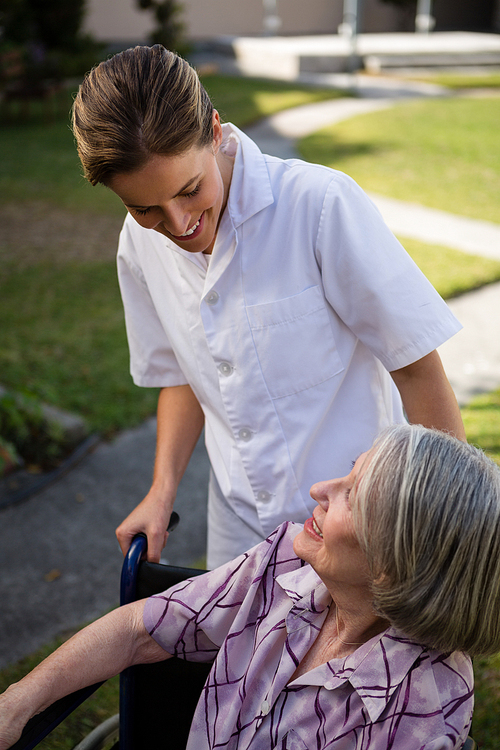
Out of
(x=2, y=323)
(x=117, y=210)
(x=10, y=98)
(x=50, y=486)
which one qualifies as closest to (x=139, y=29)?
(x=10, y=98)

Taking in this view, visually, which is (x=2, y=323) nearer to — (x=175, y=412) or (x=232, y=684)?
(x=175, y=412)

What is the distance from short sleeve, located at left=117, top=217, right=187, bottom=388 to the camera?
1.81m

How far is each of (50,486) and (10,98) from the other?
11.7 metres

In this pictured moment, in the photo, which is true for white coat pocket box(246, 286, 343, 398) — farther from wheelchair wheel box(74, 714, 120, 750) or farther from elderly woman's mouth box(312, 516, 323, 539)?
wheelchair wheel box(74, 714, 120, 750)

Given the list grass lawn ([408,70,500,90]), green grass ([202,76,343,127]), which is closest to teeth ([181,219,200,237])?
green grass ([202,76,343,127])

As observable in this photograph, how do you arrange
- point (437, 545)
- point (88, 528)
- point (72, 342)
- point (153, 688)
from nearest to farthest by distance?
point (437, 545) → point (153, 688) → point (88, 528) → point (72, 342)

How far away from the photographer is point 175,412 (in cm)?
196

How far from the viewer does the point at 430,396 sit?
1.51 meters

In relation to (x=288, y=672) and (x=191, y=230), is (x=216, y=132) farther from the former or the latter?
(x=288, y=672)

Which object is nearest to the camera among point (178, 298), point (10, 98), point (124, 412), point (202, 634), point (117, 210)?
point (202, 634)

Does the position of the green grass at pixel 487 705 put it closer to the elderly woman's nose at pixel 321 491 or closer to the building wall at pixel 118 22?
the elderly woman's nose at pixel 321 491

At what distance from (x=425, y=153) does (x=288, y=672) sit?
9.44 metres

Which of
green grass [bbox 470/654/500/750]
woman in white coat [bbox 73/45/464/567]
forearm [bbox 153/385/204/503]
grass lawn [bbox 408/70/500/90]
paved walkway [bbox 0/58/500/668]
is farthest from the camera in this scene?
grass lawn [bbox 408/70/500/90]

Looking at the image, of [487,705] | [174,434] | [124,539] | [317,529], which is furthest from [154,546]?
[487,705]
